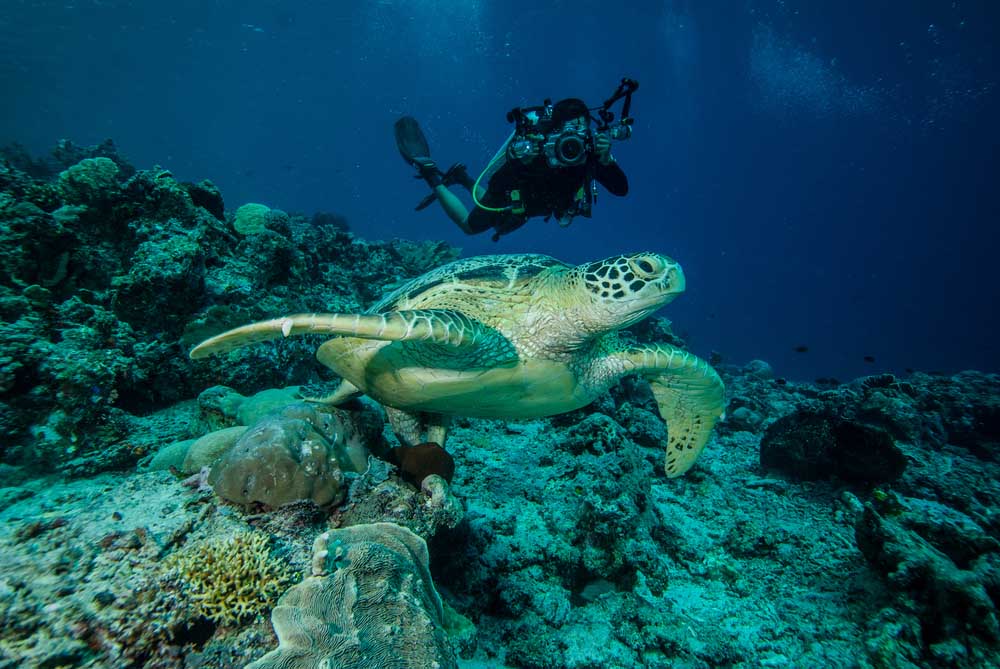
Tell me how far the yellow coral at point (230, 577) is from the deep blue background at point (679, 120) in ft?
68.4

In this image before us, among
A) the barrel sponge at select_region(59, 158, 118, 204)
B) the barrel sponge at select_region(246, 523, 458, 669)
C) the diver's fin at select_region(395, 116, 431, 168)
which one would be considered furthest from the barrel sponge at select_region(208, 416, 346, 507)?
the diver's fin at select_region(395, 116, 431, 168)

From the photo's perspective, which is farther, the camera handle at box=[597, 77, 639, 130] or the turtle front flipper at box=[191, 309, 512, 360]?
the camera handle at box=[597, 77, 639, 130]

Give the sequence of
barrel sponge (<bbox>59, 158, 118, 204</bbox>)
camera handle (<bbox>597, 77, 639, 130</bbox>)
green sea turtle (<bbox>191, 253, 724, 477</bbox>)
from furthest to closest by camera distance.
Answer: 1. camera handle (<bbox>597, 77, 639, 130</bbox>)
2. barrel sponge (<bbox>59, 158, 118, 204</bbox>)
3. green sea turtle (<bbox>191, 253, 724, 477</bbox>)

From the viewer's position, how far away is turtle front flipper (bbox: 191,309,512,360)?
2.25 meters

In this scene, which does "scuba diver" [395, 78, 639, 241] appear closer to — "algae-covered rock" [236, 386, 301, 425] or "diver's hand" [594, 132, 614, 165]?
"diver's hand" [594, 132, 614, 165]

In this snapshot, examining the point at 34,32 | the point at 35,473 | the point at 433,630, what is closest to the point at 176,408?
the point at 35,473

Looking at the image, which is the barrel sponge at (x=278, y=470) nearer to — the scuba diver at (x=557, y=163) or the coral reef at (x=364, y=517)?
the coral reef at (x=364, y=517)

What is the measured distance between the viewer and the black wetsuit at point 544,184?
6.00m

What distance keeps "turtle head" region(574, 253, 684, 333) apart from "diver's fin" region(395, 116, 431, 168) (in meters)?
8.18

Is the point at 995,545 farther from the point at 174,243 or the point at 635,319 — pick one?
the point at 174,243

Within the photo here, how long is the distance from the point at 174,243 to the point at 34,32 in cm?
6394

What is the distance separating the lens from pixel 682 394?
13.0 feet

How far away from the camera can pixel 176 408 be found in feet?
13.4

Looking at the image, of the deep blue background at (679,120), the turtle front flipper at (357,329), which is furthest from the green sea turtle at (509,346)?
the deep blue background at (679,120)
